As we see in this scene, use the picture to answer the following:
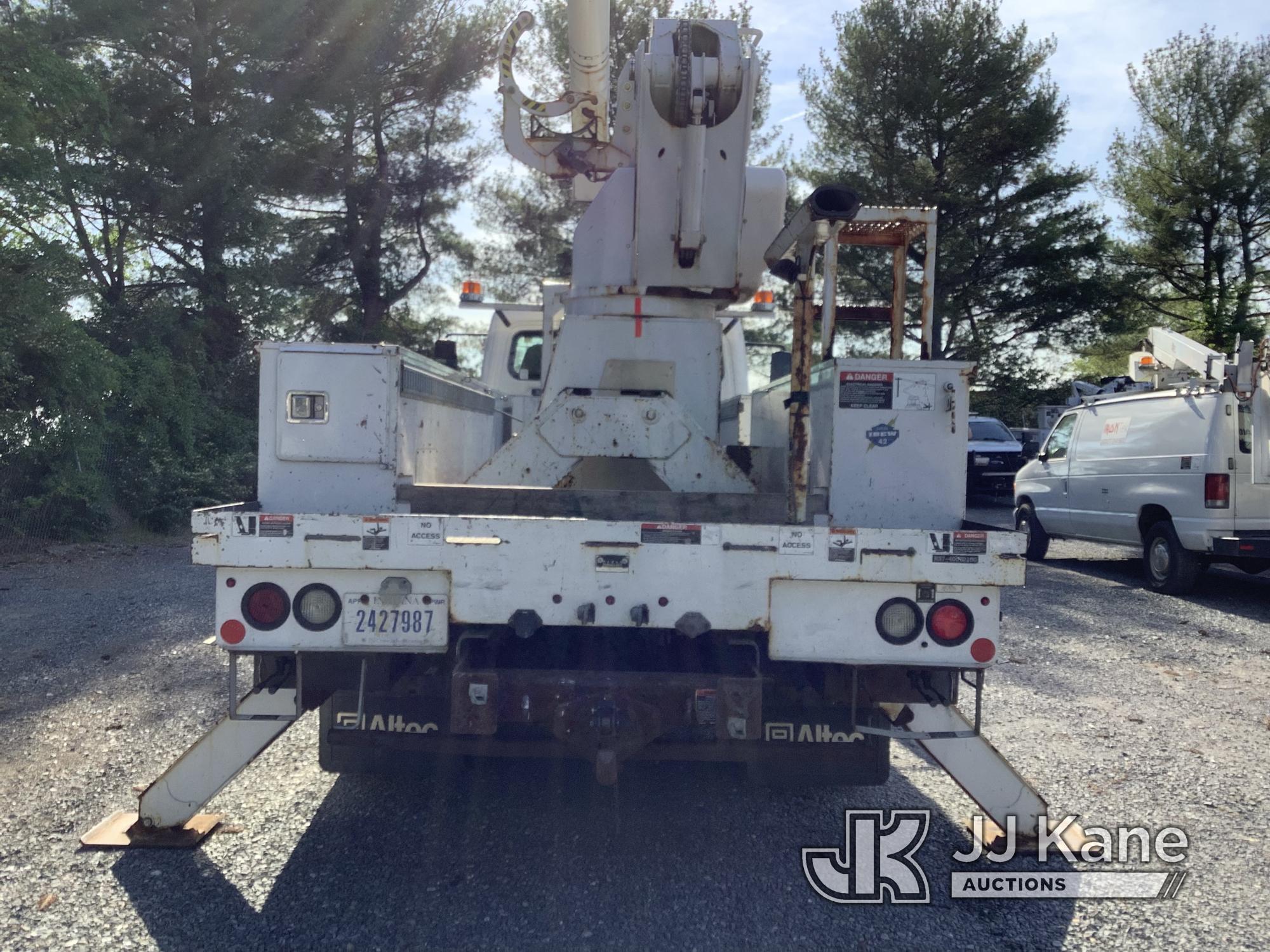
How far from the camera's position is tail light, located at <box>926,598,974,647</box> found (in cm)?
351

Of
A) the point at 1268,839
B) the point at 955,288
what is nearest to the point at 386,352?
the point at 1268,839

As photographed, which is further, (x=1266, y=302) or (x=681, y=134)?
(x=1266, y=302)

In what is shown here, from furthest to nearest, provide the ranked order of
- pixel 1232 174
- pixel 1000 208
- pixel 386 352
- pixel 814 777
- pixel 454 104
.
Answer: pixel 1232 174 < pixel 1000 208 < pixel 454 104 < pixel 814 777 < pixel 386 352

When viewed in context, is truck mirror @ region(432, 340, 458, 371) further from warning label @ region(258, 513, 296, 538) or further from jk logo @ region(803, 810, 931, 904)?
jk logo @ region(803, 810, 931, 904)

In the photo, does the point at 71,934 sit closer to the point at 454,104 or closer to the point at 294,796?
the point at 294,796

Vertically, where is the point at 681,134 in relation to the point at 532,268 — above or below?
below

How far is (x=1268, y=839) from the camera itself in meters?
4.23

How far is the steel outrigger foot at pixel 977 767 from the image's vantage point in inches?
150

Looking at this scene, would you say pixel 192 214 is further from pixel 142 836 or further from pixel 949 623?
pixel 949 623

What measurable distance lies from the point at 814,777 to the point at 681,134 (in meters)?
2.73

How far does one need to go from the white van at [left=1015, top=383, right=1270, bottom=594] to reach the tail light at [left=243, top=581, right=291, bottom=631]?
896cm

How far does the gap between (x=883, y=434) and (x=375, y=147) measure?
21.5m

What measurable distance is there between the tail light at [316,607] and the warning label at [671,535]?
1030 mm

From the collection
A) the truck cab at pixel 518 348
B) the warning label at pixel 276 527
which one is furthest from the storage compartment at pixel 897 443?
the truck cab at pixel 518 348
